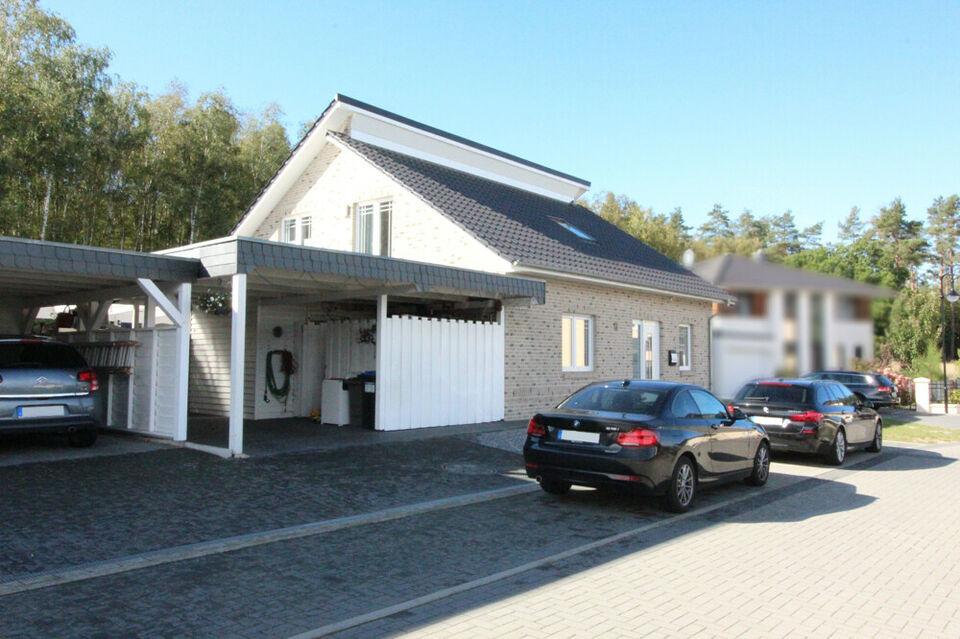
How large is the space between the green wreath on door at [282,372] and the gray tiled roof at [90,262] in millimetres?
5110

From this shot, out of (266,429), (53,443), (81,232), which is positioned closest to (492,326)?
(266,429)

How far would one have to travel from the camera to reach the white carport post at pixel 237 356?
10125 mm

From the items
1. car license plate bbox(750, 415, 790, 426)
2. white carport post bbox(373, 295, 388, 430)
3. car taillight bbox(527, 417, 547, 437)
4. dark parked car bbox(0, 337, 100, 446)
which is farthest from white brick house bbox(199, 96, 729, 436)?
car taillight bbox(527, 417, 547, 437)

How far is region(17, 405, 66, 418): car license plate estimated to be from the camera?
31.6 feet

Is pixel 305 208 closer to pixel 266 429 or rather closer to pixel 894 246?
pixel 266 429

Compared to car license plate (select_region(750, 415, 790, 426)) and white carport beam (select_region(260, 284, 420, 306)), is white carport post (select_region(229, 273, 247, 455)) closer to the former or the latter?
white carport beam (select_region(260, 284, 420, 306))

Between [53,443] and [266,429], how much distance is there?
12.0 ft

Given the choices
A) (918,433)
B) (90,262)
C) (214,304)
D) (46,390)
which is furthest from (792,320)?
(918,433)

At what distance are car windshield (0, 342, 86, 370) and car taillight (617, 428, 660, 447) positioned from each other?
7594 millimetres

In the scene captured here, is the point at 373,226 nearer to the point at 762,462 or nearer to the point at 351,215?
the point at 351,215

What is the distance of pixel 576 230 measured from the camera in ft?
70.4

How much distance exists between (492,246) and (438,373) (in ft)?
10.2

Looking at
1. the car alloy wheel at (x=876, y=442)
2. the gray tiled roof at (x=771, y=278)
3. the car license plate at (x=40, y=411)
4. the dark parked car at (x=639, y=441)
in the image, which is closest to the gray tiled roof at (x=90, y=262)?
the car license plate at (x=40, y=411)

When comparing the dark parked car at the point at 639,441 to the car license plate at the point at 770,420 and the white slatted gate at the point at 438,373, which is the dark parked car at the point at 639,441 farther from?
the white slatted gate at the point at 438,373
